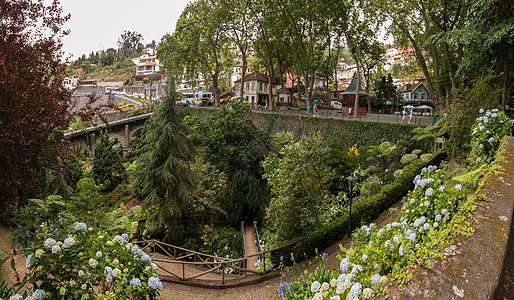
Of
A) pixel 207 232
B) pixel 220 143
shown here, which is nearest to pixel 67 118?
pixel 207 232

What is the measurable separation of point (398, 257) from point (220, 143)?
15.4m

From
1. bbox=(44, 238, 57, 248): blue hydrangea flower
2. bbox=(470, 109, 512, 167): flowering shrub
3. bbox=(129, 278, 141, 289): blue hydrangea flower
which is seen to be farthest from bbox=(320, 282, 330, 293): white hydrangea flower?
bbox=(470, 109, 512, 167): flowering shrub

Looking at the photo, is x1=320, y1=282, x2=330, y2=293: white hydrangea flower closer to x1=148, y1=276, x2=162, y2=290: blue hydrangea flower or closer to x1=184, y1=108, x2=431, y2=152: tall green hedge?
x1=148, y1=276, x2=162, y2=290: blue hydrangea flower

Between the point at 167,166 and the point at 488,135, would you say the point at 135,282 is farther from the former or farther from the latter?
the point at 167,166

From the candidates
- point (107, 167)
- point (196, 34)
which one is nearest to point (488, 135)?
point (107, 167)

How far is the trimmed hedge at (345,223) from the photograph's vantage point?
919 cm

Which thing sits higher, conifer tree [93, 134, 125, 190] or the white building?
the white building

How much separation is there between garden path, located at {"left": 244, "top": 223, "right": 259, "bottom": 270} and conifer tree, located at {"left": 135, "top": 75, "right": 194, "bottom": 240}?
322cm

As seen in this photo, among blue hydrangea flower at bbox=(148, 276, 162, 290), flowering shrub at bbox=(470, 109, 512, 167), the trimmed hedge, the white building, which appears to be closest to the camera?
blue hydrangea flower at bbox=(148, 276, 162, 290)

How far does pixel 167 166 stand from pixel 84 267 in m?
9.27

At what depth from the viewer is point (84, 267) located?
3490 mm

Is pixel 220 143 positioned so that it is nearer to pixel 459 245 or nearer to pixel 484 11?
pixel 484 11

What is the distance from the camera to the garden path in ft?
38.1

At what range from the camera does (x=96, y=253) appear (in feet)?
11.7
